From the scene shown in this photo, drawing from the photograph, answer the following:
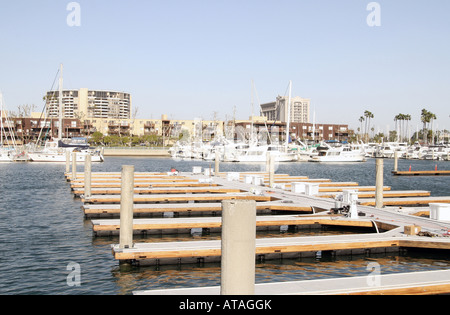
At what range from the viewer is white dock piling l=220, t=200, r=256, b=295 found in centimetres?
570

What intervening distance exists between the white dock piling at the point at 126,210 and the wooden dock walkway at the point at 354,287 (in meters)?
3.88

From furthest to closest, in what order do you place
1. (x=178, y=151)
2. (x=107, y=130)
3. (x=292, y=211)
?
(x=107, y=130) → (x=178, y=151) → (x=292, y=211)

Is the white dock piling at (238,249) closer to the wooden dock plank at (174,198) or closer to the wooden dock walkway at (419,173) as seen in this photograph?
Answer: the wooden dock plank at (174,198)

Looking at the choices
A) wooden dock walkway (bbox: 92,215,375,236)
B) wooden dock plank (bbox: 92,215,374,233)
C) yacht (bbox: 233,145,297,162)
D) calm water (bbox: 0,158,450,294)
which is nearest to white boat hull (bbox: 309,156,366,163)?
yacht (bbox: 233,145,297,162)

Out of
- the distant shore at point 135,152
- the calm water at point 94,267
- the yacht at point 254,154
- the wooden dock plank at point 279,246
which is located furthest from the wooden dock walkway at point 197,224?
the distant shore at point 135,152

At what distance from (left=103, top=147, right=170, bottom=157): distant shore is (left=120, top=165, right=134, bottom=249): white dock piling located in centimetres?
10365

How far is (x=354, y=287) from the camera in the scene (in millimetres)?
10352

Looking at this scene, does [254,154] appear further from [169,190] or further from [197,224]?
[197,224]

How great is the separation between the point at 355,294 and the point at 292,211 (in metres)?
13.6

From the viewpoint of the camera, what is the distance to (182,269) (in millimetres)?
14102

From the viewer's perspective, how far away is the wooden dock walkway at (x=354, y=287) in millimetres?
9992

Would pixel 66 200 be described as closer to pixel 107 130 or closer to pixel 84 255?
pixel 84 255

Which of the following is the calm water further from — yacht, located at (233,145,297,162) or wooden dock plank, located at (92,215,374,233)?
yacht, located at (233,145,297,162)
